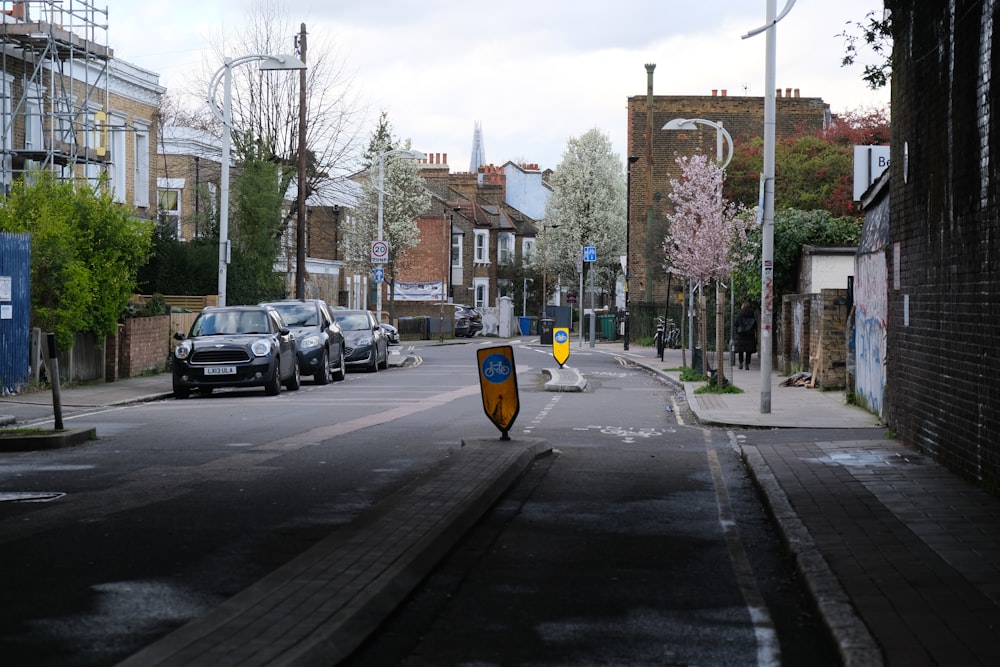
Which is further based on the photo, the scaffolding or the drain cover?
the scaffolding

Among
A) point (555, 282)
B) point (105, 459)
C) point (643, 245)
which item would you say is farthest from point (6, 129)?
point (555, 282)

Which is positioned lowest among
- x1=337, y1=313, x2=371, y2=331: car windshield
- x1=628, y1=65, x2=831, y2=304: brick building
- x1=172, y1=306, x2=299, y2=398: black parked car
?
x1=172, y1=306, x2=299, y2=398: black parked car

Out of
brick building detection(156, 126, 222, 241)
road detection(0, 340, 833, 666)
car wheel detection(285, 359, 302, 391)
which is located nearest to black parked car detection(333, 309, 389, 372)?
car wheel detection(285, 359, 302, 391)

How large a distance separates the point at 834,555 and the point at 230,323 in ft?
62.2

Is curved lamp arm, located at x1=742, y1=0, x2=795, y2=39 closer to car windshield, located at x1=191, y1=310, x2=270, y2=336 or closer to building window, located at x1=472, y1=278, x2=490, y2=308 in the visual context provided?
car windshield, located at x1=191, y1=310, x2=270, y2=336

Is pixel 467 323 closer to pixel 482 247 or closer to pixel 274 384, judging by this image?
pixel 482 247

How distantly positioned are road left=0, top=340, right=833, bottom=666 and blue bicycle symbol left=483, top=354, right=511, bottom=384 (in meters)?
1.00

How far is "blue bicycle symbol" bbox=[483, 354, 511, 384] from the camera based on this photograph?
14617 millimetres

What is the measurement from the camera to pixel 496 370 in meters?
14.6

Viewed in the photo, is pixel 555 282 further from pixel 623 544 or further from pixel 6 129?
pixel 623 544

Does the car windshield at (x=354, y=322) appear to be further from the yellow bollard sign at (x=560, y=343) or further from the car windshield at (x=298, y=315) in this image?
the yellow bollard sign at (x=560, y=343)

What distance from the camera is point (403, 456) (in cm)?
1402

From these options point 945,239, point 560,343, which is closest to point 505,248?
point 560,343

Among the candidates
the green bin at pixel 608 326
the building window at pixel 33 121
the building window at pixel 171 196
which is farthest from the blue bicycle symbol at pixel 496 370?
the green bin at pixel 608 326
